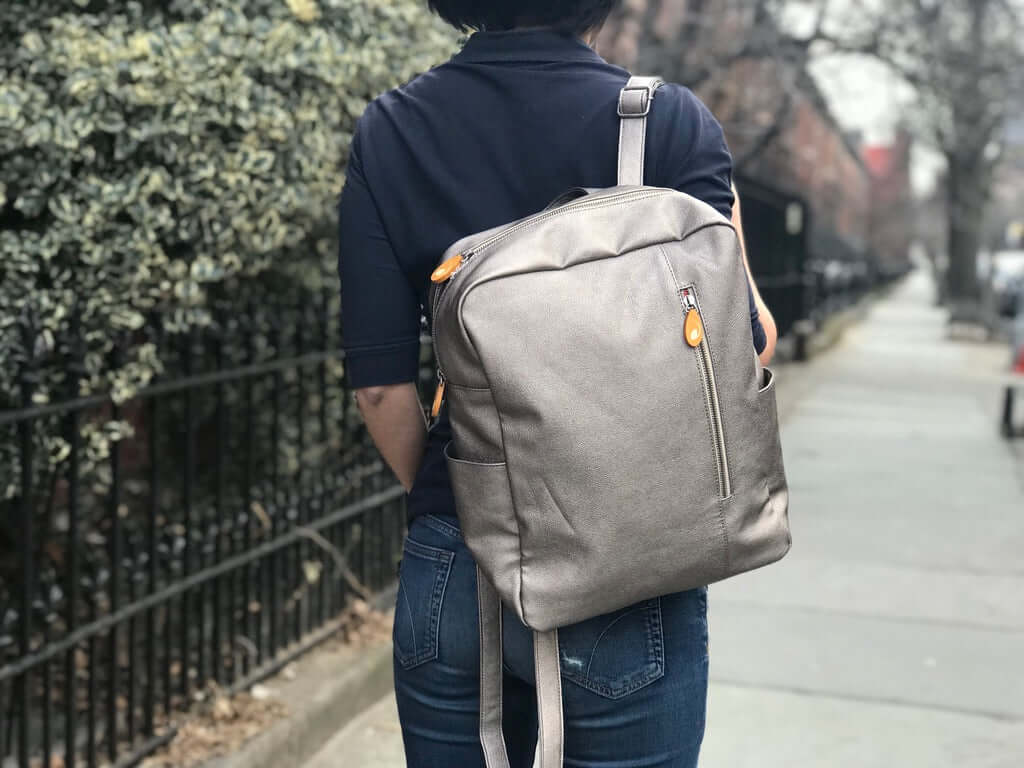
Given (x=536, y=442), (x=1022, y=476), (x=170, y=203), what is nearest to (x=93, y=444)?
(x=170, y=203)

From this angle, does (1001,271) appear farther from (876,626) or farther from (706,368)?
(706,368)

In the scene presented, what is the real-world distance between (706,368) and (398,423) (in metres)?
0.48

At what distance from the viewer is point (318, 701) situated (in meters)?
3.77

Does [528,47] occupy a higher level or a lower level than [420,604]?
higher

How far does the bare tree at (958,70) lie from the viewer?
39.3 ft

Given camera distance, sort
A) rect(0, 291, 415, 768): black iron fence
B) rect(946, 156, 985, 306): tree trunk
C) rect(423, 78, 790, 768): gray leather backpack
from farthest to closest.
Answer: rect(946, 156, 985, 306): tree trunk → rect(0, 291, 415, 768): black iron fence → rect(423, 78, 790, 768): gray leather backpack

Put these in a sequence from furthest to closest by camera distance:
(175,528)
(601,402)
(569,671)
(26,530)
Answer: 1. (175,528)
2. (26,530)
3. (569,671)
4. (601,402)

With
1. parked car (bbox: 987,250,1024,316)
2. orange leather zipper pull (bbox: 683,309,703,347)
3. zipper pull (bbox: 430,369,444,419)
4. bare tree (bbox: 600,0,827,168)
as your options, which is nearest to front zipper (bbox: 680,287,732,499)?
orange leather zipper pull (bbox: 683,309,703,347)

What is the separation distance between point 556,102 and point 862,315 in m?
30.5

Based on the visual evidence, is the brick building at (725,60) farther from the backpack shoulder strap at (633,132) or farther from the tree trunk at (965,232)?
the tree trunk at (965,232)

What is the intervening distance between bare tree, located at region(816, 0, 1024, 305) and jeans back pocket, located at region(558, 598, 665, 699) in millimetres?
10604

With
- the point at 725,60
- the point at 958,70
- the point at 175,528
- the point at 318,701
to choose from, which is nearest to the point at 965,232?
the point at 958,70

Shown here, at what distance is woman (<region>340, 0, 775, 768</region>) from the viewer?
5.19ft

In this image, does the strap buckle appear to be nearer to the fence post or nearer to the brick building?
the fence post
